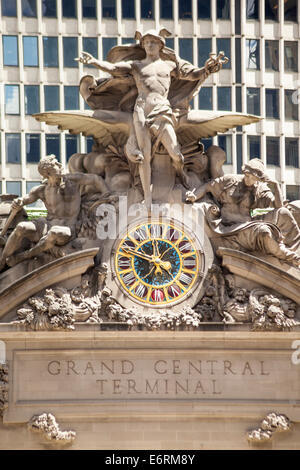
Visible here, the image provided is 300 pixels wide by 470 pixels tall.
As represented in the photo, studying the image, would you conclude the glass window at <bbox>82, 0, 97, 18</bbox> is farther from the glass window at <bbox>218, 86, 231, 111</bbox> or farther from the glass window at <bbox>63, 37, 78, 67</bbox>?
the glass window at <bbox>218, 86, 231, 111</bbox>

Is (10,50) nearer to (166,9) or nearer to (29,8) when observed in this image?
(29,8)

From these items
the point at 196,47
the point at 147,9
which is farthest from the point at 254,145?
the point at 147,9

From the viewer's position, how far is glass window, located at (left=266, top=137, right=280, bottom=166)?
77125 millimetres

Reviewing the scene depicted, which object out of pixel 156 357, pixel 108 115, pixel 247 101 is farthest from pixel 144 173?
pixel 247 101

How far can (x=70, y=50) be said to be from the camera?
249ft

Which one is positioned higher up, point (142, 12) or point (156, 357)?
point (142, 12)

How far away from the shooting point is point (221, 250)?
50.0 metres

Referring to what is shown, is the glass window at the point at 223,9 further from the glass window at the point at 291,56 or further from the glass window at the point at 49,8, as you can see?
the glass window at the point at 49,8

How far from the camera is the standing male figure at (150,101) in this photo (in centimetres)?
5066

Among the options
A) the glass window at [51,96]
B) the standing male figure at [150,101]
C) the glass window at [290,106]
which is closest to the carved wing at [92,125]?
the standing male figure at [150,101]

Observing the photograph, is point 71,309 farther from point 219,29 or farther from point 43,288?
point 219,29

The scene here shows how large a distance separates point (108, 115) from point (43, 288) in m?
5.51

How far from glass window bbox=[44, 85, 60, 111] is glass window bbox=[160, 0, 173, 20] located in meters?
5.63

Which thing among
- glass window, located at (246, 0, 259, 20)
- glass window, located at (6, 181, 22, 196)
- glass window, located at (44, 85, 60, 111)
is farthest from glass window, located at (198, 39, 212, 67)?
glass window, located at (6, 181, 22, 196)
